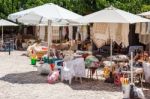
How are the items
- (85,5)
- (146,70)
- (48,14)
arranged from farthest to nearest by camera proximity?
(85,5)
(48,14)
(146,70)

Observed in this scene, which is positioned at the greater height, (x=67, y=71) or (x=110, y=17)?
(x=110, y=17)

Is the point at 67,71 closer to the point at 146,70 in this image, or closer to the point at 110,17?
the point at 110,17

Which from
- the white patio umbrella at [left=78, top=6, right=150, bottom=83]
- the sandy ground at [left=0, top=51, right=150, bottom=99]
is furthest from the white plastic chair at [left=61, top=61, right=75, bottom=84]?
the white patio umbrella at [left=78, top=6, right=150, bottom=83]

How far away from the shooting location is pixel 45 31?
31.2 meters

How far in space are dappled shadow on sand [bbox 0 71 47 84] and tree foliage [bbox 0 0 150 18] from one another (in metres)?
12.1

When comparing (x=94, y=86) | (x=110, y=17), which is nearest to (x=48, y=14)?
(x=110, y=17)

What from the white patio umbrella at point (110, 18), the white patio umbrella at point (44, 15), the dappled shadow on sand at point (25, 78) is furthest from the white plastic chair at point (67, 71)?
the white patio umbrella at point (44, 15)

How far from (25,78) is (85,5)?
14.3 m

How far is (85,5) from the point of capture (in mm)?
27281

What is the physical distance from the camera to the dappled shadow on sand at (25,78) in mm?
13055

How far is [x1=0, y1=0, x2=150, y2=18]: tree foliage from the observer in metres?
25.4

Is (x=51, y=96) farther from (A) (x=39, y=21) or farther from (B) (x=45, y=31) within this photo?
(B) (x=45, y=31)

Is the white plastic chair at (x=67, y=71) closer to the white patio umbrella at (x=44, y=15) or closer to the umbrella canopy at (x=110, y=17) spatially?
the umbrella canopy at (x=110, y=17)

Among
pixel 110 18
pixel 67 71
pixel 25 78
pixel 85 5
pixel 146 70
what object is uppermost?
pixel 85 5
